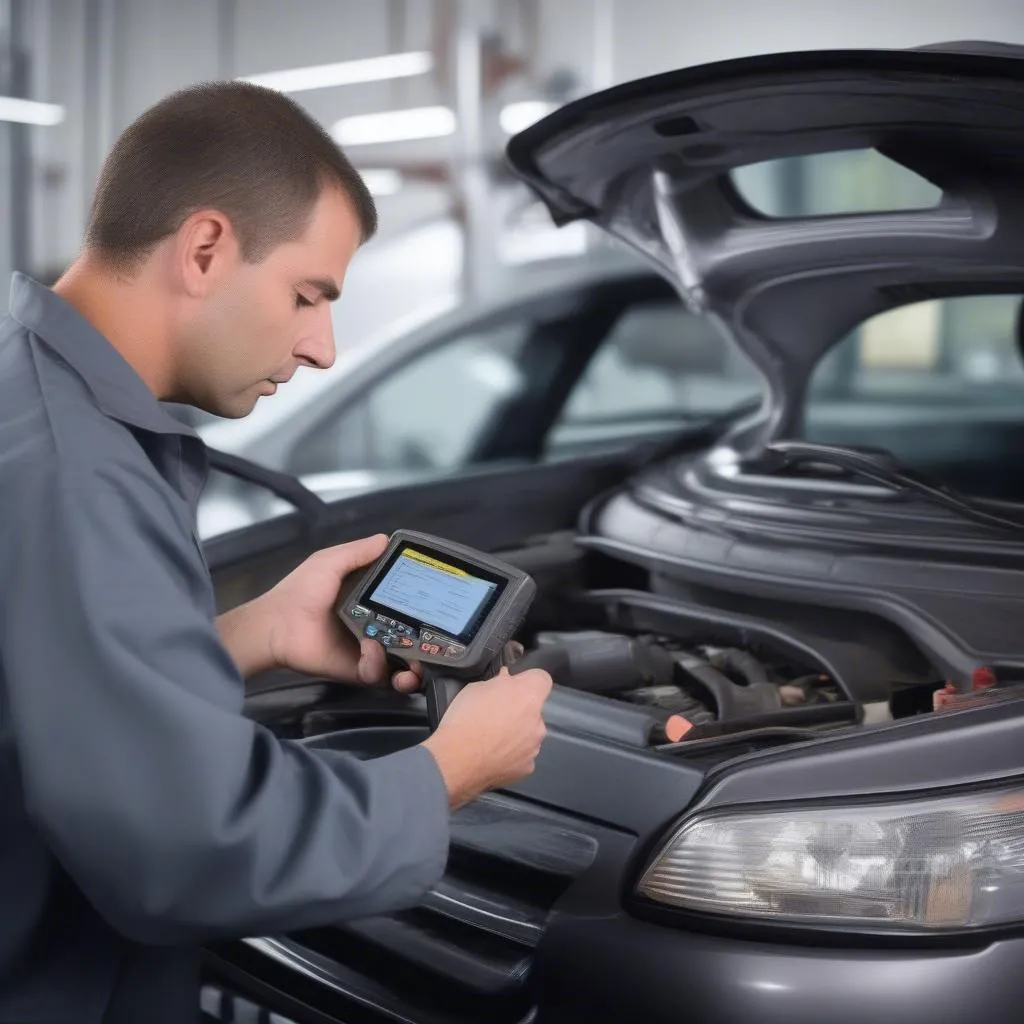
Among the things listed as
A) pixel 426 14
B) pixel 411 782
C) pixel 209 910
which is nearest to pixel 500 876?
pixel 411 782

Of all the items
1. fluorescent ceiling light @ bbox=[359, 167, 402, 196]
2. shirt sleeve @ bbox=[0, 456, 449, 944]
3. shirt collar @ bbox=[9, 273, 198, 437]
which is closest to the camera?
shirt sleeve @ bbox=[0, 456, 449, 944]

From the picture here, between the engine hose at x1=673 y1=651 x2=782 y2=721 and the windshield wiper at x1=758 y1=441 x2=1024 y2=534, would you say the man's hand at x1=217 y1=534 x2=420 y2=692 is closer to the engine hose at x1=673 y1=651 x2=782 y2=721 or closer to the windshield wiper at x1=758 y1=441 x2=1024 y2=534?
the engine hose at x1=673 y1=651 x2=782 y2=721

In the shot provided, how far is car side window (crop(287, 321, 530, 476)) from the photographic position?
13.0 feet

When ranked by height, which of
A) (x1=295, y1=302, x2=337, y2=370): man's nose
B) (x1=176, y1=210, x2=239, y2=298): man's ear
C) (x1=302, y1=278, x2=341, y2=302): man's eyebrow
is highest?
(x1=176, y1=210, x2=239, y2=298): man's ear

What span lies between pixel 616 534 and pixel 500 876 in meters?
0.82

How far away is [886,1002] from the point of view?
1033 mm

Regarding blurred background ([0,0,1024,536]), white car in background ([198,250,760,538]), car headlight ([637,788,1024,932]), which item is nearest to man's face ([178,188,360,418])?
car headlight ([637,788,1024,932])

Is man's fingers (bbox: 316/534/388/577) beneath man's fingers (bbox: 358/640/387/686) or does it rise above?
above

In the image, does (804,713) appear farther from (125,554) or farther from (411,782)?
(125,554)

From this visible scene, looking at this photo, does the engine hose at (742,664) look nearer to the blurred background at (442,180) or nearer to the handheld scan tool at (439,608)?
the handheld scan tool at (439,608)

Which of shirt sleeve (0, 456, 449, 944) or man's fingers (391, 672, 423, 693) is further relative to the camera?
man's fingers (391, 672, 423, 693)

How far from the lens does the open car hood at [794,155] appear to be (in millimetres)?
1450

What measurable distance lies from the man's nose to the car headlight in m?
0.55

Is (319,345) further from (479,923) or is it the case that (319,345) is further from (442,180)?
(442,180)
